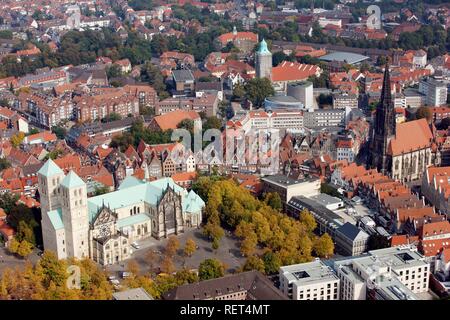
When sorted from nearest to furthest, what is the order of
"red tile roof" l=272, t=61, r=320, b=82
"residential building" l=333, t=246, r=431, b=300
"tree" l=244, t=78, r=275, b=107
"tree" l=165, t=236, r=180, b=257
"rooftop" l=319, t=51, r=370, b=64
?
"residential building" l=333, t=246, r=431, b=300 → "tree" l=165, t=236, r=180, b=257 → "tree" l=244, t=78, r=275, b=107 → "red tile roof" l=272, t=61, r=320, b=82 → "rooftop" l=319, t=51, r=370, b=64

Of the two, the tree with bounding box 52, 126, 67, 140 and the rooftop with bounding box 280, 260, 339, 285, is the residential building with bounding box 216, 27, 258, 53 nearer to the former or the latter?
the tree with bounding box 52, 126, 67, 140

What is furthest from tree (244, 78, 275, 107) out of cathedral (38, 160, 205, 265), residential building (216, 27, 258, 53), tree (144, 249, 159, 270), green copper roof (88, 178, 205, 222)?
tree (144, 249, 159, 270)

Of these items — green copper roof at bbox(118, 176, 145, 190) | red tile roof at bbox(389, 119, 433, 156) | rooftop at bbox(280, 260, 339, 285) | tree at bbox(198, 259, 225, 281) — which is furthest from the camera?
red tile roof at bbox(389, 119, 433, 156)

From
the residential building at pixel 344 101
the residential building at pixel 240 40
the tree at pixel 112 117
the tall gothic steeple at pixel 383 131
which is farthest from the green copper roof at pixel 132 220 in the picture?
the residential building at pixel 240 40

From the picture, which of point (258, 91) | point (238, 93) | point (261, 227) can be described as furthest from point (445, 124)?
point (261, 227)

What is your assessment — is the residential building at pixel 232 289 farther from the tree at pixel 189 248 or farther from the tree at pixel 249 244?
the tree at pixel 189 248
